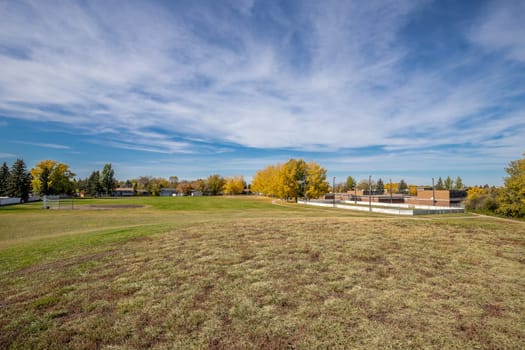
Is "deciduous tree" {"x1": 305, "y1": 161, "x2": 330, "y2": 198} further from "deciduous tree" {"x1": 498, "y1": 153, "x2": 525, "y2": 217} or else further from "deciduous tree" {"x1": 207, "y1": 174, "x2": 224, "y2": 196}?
"deciduous tree" {"x1": 207, "y1": 174, "x2": 224, "y2": 196}

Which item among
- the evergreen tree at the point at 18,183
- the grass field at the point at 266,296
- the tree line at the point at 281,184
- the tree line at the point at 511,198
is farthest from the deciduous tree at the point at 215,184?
the grass field at the point at 266,296

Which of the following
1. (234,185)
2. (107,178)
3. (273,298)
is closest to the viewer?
(273,298)

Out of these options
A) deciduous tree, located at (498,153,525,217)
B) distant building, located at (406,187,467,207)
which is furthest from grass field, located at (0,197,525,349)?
distant building, located at (406,187,467,207)

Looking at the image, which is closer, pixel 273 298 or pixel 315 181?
pixel 273 298

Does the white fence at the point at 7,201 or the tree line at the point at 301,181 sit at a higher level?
the tree line at the point at 301,181

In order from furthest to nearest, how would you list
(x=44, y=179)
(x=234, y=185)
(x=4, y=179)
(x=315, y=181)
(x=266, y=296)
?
(x=234, y=185) → (x=44, y=179) → (x=4, y=179) → (x=315, y=181) → (x=266, y=296)

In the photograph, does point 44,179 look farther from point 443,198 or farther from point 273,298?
point 443,198

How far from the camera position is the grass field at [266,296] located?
4.47m

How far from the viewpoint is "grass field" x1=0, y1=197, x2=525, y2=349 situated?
4.47 meters

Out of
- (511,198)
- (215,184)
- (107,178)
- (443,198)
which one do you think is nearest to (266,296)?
(511,198)

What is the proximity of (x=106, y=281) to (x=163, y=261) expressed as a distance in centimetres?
201

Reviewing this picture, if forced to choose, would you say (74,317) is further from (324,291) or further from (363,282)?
(363,282)

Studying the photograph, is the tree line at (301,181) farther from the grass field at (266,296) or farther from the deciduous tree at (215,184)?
the deciduous tree at (215,184)

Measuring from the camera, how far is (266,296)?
20.1 ft
